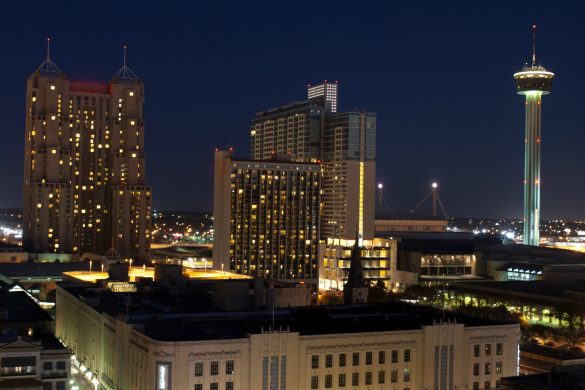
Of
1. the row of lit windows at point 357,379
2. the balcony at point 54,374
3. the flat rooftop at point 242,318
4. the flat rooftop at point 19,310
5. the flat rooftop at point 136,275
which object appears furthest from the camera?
the flat rooftop at point 136,275

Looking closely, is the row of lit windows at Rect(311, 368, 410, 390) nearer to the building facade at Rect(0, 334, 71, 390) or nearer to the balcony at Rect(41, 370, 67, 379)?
the building facade at Rect(0, 334, 71, 390)

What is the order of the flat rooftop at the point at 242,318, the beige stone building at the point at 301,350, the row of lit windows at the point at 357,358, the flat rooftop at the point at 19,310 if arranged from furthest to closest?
the flat rooftop at the point at 19,310
the flat rooftop at the point at 242,318
the row of lit windows at the point at 357,358
the beige stone building at the point at 301,350

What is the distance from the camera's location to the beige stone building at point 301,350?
7700 cm

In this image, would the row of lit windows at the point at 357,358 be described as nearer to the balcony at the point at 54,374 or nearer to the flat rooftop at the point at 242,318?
the flat rooftop at the point at 242,318

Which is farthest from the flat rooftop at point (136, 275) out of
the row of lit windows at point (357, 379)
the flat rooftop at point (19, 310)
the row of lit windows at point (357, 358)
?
the row of lit windows at point (357, 379)

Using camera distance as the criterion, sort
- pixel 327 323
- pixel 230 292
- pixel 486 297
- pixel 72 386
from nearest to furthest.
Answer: pixel 327 323, pixel 72 386, pixel 230 292, pixel 486 297

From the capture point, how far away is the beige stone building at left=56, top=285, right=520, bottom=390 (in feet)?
253

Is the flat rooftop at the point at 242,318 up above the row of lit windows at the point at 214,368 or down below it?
above

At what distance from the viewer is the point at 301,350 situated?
80.3 metres

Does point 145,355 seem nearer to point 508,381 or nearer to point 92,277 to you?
point 508,381

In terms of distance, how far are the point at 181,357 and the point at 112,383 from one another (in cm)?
1956

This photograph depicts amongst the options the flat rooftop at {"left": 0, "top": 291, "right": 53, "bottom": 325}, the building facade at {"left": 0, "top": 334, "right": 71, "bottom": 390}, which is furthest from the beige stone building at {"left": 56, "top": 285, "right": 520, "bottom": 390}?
the flat rooftop at {"left": 0, "top": 291, "right": 53, "bottom": 325}

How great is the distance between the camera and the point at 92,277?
169m

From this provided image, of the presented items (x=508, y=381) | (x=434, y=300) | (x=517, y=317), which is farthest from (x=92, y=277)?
(x=508, y=381)
